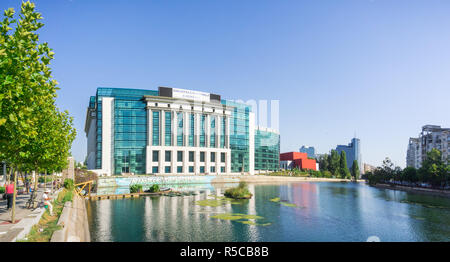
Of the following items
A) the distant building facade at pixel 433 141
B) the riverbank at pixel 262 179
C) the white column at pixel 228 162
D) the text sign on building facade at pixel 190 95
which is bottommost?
the riverbank at pixel 262 179

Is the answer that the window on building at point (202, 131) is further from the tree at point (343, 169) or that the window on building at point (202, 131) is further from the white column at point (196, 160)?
the tree at point (343, 169)

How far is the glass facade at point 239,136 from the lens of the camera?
485 feet

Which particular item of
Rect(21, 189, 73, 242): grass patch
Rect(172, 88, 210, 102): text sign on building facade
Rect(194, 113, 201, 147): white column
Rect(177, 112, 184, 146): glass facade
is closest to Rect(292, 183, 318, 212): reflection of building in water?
Rect(21, 189, 73, 242): grass patch

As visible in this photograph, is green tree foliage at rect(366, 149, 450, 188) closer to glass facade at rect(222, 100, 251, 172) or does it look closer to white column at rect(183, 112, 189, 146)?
glass facade at rect(222, 100, 251, 172)

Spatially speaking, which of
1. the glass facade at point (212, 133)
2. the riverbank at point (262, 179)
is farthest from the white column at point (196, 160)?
the riverbank at point (262, 179)

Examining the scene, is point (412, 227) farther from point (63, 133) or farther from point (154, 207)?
point (63, 133)

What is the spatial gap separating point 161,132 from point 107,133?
2228 centimetres

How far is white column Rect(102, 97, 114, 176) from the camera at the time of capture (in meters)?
116

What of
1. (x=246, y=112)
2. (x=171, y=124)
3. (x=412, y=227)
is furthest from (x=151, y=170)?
(x=412, y=227)

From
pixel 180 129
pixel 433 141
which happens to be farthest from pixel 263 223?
pixel 433 141

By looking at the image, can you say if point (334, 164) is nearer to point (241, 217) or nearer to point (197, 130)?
point (197, 130)
